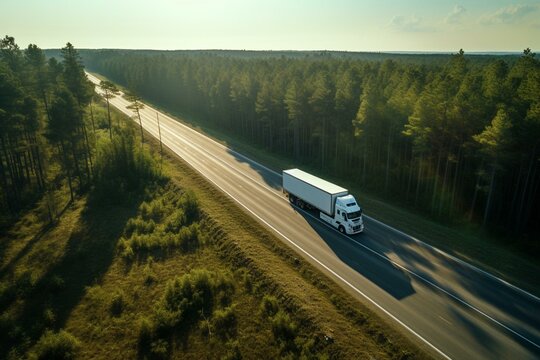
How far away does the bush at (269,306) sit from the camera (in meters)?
25.0

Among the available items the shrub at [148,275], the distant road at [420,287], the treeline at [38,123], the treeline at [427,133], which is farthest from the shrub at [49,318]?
the treeline at [427,133]

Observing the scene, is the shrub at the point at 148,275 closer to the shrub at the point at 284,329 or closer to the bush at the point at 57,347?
the bush at the point at 57,347

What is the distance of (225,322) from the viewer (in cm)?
2484

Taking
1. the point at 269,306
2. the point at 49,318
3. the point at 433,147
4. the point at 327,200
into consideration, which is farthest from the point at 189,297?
the point at 433,147

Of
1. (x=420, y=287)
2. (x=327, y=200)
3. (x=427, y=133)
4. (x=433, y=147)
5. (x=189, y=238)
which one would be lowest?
(x=189, y=238)

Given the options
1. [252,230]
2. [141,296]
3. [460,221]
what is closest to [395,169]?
[460,221]

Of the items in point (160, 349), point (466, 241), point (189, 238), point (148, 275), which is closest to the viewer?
point (160, 349)

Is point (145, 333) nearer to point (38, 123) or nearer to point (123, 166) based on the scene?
point (123, 166)

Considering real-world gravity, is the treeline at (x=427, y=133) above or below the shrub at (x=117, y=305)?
above

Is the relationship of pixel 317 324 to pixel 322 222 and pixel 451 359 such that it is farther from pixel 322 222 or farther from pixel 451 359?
pixel 322 222

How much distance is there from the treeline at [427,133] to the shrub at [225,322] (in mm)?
29061

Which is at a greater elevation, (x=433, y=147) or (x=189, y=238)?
(x=433, y=147)

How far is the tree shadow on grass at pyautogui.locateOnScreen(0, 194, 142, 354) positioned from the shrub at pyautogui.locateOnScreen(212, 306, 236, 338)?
12.4 m

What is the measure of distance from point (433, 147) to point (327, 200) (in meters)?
17.0
